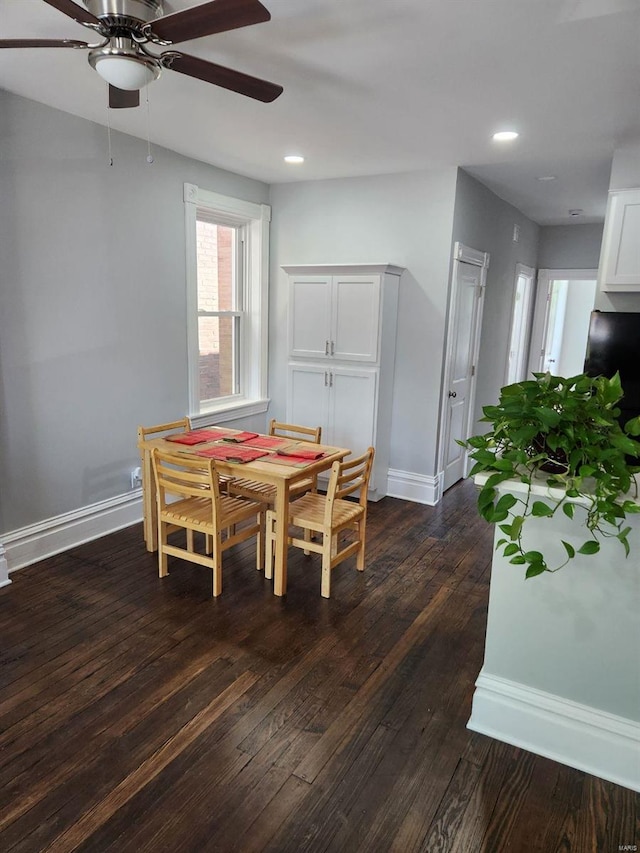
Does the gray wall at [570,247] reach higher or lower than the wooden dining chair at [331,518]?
higher

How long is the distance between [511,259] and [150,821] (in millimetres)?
5521

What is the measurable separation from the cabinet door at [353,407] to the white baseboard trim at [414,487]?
1.50 feet

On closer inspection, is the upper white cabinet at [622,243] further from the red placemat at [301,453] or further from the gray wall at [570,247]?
the gray wall at [570,247]

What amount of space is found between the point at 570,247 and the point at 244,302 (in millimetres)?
4022

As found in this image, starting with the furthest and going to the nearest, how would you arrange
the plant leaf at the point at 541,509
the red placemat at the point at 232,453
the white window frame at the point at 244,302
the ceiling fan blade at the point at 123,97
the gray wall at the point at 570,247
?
1. the gray wall at the point at 570,247
2. the white window frame at the point at 244,302
3. the red placemat at the point at 232,453
4. the ceiling fan blade at the point at 123,97
5. the plant leaf at the point at 541,509

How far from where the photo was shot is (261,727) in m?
2.07

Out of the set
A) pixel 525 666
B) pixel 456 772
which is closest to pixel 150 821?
pixel 456 772

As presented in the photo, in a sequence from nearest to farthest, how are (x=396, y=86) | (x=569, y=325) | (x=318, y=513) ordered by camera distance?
(x=396, y=86)
(x=318, y=513)
(x=569, y=325)

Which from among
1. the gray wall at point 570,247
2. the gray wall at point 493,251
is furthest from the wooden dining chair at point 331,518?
the gray wall at point 570,247

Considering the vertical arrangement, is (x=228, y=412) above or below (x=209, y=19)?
below

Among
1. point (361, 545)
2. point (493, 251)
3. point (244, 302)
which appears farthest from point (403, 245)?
point (361, 545)

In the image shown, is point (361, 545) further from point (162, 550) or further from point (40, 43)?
point (40, 43)

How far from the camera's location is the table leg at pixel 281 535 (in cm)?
289

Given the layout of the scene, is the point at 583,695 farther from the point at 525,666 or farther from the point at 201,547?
the point at 201,547
